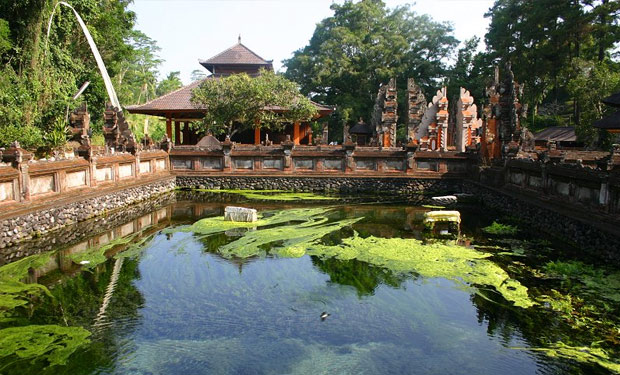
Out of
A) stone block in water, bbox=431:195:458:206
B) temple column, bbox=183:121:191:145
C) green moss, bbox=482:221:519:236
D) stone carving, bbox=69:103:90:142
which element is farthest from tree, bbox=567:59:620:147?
stone carving, bbox=69:103:90:142

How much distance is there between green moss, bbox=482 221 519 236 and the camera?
12375 mm

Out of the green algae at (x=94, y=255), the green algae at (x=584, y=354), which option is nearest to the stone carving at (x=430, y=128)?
the green algae at (x=94, y=255)

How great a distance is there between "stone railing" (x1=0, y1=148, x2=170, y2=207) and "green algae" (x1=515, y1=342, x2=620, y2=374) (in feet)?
36.5

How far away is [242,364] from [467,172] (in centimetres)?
1754

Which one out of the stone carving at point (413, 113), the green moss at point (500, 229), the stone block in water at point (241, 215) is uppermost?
the stone carving at point (413, 113)

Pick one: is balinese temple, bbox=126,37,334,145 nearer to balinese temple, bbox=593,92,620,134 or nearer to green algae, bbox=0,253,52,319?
balinese temple, bbox=593,92,620,134

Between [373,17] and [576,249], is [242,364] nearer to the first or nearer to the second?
[576,249]

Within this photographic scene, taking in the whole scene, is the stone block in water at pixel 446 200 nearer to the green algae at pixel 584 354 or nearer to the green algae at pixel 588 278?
the green algae at pixel 588 278

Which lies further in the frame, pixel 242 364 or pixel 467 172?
pixel 467 172

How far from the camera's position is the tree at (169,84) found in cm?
6538

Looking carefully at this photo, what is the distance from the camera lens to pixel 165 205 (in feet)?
55.4

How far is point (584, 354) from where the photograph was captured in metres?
5.82

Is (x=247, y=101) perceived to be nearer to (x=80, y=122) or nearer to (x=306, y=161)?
(x=306, y=161)

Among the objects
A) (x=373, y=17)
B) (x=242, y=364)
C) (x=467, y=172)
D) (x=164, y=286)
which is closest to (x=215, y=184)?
(x=467, y=172)
